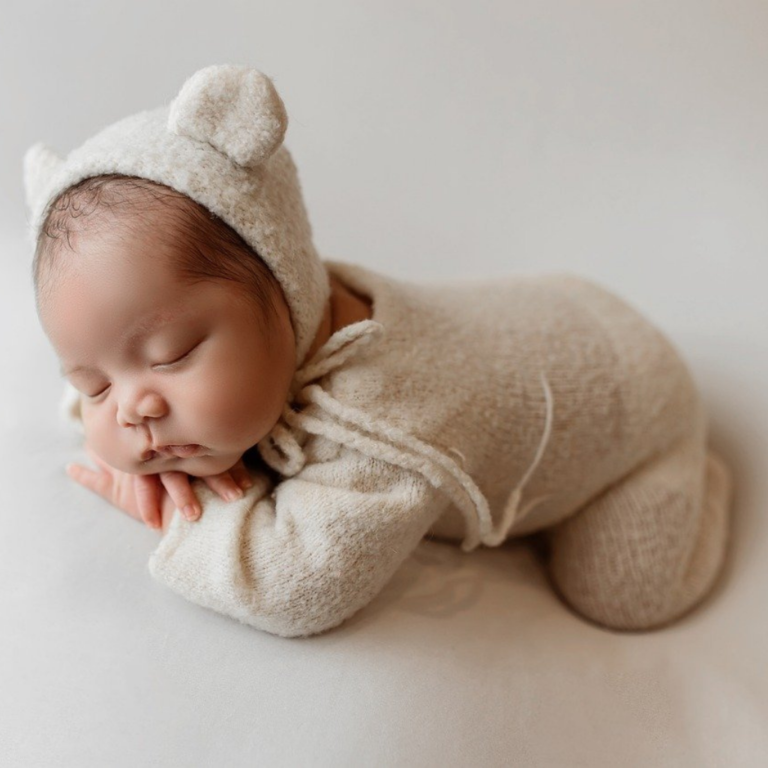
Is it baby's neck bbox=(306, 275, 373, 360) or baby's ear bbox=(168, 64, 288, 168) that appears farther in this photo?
baby's neck bbox=(306, 275, 373, 360)

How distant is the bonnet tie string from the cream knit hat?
9cm

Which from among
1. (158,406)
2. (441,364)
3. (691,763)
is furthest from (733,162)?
(158,406)

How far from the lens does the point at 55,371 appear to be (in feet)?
4.50

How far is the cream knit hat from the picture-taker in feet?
2.98

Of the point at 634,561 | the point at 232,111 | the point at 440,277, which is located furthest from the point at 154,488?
the point at 440,277

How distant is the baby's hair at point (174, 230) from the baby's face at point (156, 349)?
14mm

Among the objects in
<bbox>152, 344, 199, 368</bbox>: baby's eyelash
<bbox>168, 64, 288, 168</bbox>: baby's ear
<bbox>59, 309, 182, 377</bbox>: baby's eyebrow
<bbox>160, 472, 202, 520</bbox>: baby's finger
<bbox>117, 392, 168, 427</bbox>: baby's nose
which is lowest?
<bbox>160, 472, 202, 520</bbox>: baby's finger

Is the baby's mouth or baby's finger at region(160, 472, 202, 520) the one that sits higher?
the baby's mouth

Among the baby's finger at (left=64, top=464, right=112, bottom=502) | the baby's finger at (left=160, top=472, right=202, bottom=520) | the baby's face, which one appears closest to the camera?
the baby's face

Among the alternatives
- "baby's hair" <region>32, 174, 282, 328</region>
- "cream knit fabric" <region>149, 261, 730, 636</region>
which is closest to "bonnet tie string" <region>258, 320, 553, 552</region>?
"cream knit fabric" <region>149, 261, 730, 636</region>

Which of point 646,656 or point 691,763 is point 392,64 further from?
point 691,763

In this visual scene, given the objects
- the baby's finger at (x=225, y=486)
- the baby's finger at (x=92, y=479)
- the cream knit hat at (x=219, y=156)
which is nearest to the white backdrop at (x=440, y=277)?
the baby's finger at (x=92, y=479)

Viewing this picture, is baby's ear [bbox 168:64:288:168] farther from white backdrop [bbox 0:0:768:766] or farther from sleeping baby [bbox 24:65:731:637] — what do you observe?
white backdrop [bbox 0:0:768:766]

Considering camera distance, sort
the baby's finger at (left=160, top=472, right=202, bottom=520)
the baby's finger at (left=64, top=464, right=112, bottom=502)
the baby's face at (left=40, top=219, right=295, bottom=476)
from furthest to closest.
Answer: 1. the baby's finger at (left=64, top=464, right=112, bottom=502)
2. the baby's finger at (left=160, top=472, right=202, bottom=520)
3. the baby's face at (left=40, top=219, right=295, bottom=476)
